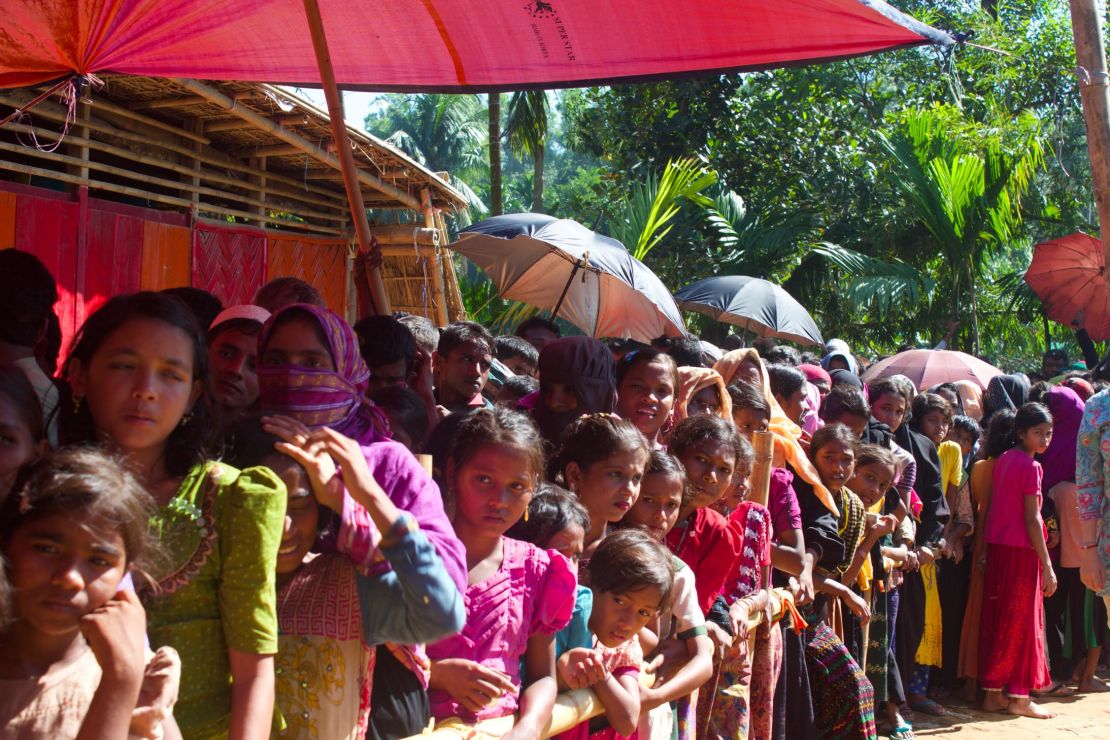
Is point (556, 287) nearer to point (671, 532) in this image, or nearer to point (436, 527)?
point (671, 532)

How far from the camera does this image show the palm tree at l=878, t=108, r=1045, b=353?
1489cm

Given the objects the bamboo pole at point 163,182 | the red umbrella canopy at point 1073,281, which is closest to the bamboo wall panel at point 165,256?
the bamboo pole at point 163,182

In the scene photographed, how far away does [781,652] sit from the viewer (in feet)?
16.3

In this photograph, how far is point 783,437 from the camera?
542 centimetres

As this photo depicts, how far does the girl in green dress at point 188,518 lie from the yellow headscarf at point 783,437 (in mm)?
3596

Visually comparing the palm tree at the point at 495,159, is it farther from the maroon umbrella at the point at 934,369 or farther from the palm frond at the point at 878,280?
the maroon umbrella at the point at 934,369

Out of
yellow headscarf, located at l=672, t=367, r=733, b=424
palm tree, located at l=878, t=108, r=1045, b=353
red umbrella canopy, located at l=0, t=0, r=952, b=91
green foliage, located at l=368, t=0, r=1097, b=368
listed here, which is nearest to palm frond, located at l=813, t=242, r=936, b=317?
green foliage, located at l=368, t=0, r=1097, b=368

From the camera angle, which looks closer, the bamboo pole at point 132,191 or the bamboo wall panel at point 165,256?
the bamboo pole at point 132,191

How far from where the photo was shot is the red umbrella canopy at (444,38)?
4.09 metres

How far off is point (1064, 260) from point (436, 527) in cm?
1266

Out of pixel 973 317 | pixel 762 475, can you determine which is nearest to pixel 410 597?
pixel 762 475

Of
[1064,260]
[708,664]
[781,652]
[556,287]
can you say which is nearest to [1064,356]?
[1064,260]

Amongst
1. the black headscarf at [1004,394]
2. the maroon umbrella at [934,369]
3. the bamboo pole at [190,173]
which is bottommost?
the black headscarf at [1004,394]

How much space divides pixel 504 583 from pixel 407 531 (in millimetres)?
775
